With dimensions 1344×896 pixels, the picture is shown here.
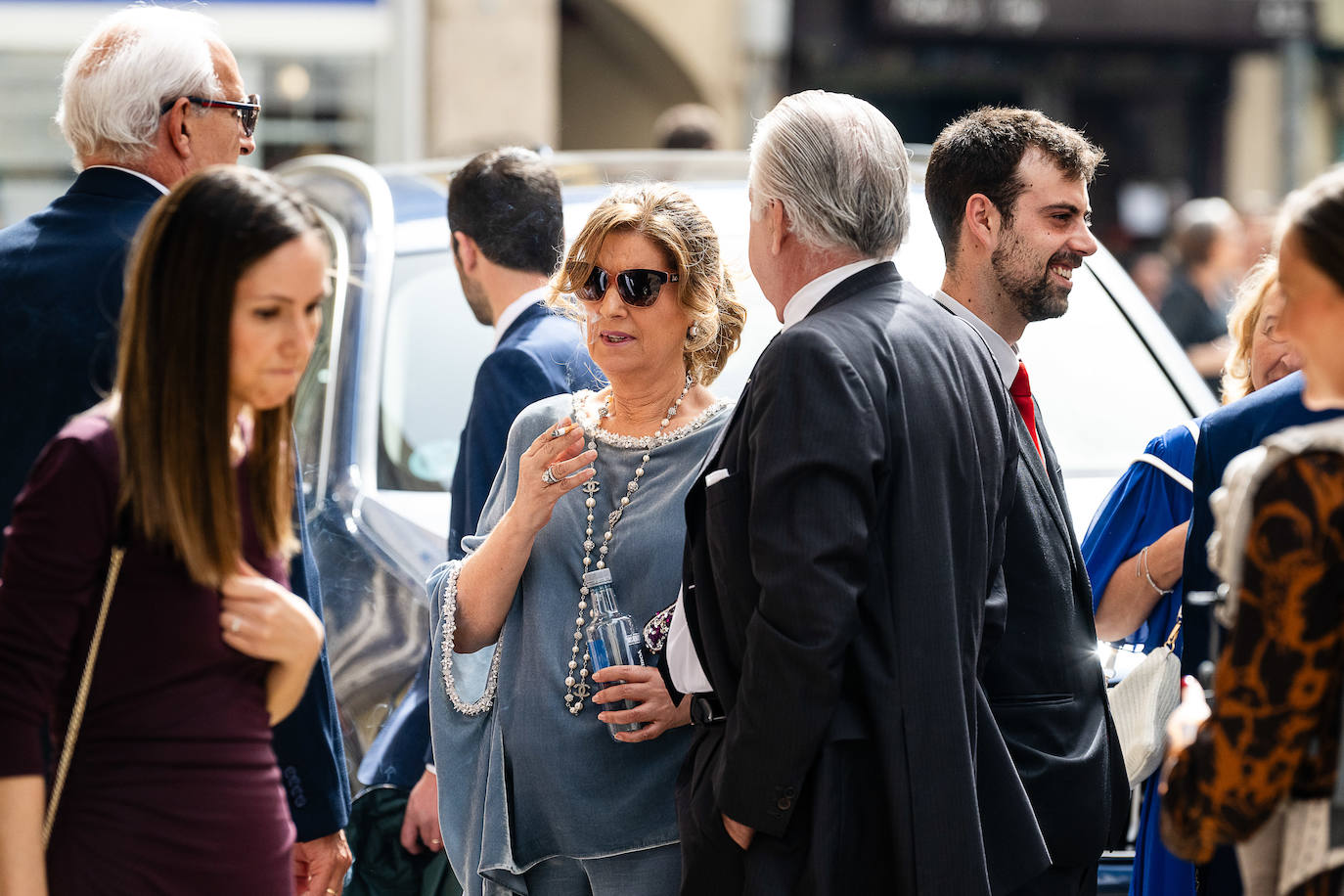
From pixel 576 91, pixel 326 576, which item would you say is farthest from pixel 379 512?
pixel 576 91

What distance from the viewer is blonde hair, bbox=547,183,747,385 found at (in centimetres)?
294

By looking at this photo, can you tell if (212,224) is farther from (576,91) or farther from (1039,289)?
(576,91)

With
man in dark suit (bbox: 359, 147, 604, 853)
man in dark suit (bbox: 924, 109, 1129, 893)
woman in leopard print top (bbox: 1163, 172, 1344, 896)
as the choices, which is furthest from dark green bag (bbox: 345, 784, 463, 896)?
woman in leopard print top (bbox: 1163, 172, 1344, 896)

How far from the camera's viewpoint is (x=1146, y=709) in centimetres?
307

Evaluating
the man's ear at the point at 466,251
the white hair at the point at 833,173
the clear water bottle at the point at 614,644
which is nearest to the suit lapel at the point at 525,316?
the man's ear at the point at 466,251

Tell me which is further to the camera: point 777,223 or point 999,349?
point 999,349

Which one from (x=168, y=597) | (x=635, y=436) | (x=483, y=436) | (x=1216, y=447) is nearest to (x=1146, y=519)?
(x=1216, y=447)

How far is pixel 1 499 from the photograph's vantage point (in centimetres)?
252

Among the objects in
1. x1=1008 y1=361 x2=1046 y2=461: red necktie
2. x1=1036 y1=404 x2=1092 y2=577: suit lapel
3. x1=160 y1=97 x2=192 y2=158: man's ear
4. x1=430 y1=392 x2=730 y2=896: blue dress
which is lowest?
x1=430 y1=392 x2=730 y2=896: blue dress

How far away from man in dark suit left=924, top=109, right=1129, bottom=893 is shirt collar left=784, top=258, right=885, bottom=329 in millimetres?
360

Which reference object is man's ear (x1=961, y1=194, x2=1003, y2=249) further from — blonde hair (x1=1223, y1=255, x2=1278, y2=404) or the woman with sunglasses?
blonde hair (x1=1223, y1=255, x2=1278, y2=404)

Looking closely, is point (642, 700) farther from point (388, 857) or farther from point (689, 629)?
point (388, 857)

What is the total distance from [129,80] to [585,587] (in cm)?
113

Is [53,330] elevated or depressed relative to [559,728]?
elevated
